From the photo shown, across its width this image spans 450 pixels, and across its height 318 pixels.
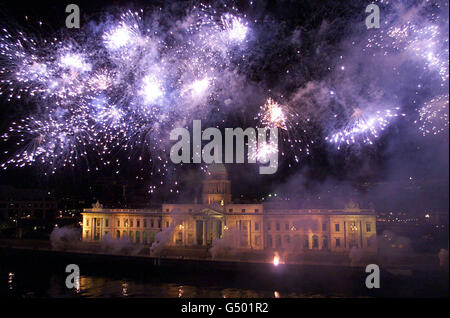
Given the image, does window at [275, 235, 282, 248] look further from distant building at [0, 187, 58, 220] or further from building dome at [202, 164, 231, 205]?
distant building at [0, 187, 58, 220]

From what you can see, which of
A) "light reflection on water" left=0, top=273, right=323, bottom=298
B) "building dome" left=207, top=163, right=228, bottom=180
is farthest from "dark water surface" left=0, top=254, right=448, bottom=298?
"building dome" left=207, top=163, right=228, bottom=180

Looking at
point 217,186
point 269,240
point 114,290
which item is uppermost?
point 217,186

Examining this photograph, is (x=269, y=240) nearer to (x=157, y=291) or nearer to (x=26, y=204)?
(x=157, y=291)

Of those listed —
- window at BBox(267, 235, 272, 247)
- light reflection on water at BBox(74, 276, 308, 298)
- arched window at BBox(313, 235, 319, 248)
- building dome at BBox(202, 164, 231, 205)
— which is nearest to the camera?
light reflection on water at BBox(74, 276, 308, 298)

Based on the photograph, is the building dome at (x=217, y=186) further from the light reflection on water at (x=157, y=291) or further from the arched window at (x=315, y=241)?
the light reflection on water at (x=157, y=291)

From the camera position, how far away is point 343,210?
45.9m

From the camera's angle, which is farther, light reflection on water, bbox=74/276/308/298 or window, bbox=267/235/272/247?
window, bbox=267/235/272/247

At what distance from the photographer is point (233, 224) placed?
51.6m

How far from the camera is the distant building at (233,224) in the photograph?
150 feet

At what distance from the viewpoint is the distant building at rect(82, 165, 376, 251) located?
45594 millimetres

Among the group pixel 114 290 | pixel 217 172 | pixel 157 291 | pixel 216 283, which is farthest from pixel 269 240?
pixel 114 290

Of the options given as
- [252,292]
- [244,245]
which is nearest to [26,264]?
[244,245]

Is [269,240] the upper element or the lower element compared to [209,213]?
lower

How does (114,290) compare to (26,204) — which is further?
(26,204)
